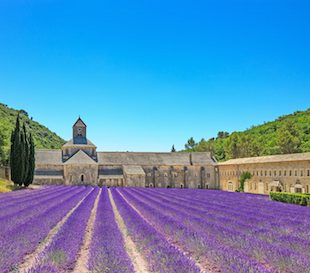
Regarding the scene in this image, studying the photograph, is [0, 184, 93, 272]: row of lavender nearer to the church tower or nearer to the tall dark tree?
the tall dark tree

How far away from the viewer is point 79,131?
69062 millimetres

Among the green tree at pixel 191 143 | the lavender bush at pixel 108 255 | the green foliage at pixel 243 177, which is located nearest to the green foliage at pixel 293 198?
the lavender bush at pixel 108 255

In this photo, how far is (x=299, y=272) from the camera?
24.1 ft

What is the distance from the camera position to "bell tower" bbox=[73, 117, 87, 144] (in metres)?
68.2

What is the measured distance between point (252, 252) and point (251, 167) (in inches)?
1844

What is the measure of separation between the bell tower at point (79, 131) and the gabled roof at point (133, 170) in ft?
33.3

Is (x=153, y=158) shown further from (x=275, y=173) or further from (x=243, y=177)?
(x=275, y=173)

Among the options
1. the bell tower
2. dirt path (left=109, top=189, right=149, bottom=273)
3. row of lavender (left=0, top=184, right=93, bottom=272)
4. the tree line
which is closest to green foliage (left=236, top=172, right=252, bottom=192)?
the bell tower

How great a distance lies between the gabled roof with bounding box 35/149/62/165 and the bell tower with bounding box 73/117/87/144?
167 inches

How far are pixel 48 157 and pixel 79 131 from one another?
7994 mm

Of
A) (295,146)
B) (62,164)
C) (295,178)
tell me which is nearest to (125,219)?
(295,178)

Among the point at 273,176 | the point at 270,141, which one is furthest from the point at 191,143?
the point at 273,176

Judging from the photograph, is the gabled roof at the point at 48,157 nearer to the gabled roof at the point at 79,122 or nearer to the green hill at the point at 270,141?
the gabled roof at the point at 79,122

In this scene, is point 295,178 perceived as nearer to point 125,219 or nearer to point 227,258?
point 125,219
